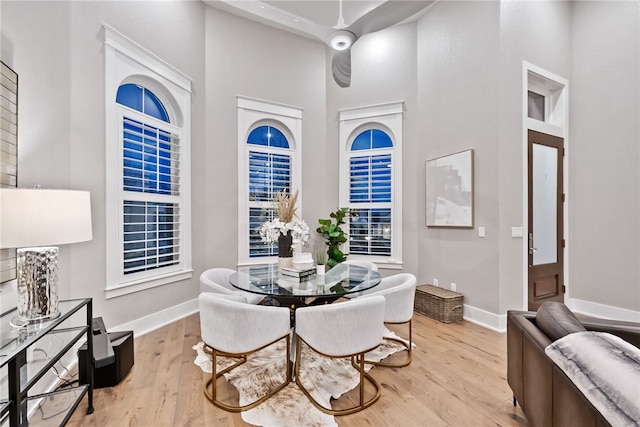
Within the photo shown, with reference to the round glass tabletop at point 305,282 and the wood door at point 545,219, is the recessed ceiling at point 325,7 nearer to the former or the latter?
the wood door at point 545,219

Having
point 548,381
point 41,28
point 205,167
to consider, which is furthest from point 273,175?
point 548,381

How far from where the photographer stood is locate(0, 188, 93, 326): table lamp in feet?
4.86

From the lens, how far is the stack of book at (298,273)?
268 centimetres

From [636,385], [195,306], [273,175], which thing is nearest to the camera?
[636,385]

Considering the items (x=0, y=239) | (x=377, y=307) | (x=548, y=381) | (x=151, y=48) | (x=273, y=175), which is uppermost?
(x=151, y=48)

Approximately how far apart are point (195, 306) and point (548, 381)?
12.8 ft

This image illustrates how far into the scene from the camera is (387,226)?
488 cm

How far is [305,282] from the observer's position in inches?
102

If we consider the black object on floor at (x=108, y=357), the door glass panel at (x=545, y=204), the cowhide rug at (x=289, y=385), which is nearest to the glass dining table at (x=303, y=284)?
the cowhide rug at (x=289, y=385)

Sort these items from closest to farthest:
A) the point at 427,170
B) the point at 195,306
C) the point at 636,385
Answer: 1. the point at 636,385
2. the point at 195,306
3. the point at 427,170

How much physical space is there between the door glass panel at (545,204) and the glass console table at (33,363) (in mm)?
4555

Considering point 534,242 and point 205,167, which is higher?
point 205,167

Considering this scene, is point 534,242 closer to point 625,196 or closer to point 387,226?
point 625,196

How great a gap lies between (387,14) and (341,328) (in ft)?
6.79
